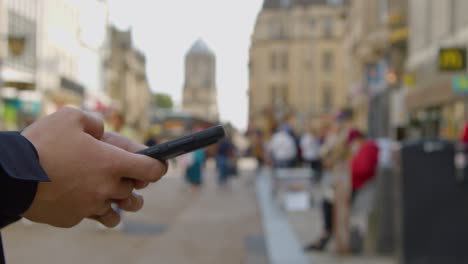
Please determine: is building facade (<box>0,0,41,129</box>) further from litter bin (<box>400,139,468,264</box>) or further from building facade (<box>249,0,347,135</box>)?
building facade (<box>249,0,347,135</box>)

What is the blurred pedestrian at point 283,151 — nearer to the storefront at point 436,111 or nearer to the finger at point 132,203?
the storefront at point 436,111

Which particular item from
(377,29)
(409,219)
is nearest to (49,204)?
(409,219)

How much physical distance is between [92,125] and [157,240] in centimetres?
1139

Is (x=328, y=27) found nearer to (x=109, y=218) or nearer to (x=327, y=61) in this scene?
(x=327, y=61)

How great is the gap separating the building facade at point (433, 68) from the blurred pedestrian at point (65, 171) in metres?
21.4

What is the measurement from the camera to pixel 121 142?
2.05 m

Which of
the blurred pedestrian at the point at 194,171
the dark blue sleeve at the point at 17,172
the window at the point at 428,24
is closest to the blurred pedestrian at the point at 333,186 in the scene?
the dark blue sleeve at the point at 17,172

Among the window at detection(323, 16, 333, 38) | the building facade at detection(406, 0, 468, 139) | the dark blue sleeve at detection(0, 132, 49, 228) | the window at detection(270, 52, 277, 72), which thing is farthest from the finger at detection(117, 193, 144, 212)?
the window at detection(323, 16, 333, 38)

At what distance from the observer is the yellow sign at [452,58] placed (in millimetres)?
17969

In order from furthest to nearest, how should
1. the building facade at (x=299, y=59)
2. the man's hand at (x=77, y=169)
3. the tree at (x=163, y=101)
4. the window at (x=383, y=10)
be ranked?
1. the tree at (x=163, y=101)
2. the building facade at (x=299, y=59)
3. the window at (x=383, y=10)
4. the man's hand at (x=77, y=169)

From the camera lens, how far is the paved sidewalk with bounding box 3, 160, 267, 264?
433 inches

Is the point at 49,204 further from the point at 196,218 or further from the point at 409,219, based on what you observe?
the point at 196,218

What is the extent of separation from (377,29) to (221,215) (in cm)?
2498

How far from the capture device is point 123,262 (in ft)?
34.7
